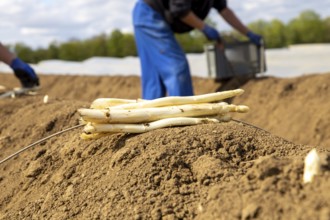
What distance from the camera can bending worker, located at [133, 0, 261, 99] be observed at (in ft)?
15.4

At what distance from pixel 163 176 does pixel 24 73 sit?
3412 millimetres

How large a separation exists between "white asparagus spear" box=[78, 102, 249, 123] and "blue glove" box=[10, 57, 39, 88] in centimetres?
286

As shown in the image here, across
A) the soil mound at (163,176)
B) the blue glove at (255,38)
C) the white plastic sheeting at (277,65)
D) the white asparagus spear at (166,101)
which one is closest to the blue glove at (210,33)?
the blue glove at (255,38)

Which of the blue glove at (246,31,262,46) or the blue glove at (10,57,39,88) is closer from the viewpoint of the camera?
the blue glove at (10,57,39,88)

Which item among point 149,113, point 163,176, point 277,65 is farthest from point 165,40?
point 277,65

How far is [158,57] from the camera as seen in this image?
4879mm

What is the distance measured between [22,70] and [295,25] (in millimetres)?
23578

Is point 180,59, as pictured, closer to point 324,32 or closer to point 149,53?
point 149,53

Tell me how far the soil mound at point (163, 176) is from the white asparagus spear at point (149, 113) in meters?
0.09

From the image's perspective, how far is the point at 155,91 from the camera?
507 cm

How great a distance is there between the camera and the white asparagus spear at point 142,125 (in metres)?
2.23

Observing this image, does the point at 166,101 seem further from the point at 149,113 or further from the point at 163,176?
the point at 163,176

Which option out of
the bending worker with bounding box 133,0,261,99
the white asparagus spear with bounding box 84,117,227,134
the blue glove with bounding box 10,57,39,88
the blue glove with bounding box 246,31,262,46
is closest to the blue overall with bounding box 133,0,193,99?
the bending worker with bounding box 133,0,261,99

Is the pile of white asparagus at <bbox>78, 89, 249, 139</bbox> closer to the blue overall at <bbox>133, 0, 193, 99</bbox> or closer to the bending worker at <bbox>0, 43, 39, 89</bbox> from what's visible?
the blue overall at <bbox>133, 0, 193, 99</bbox>
